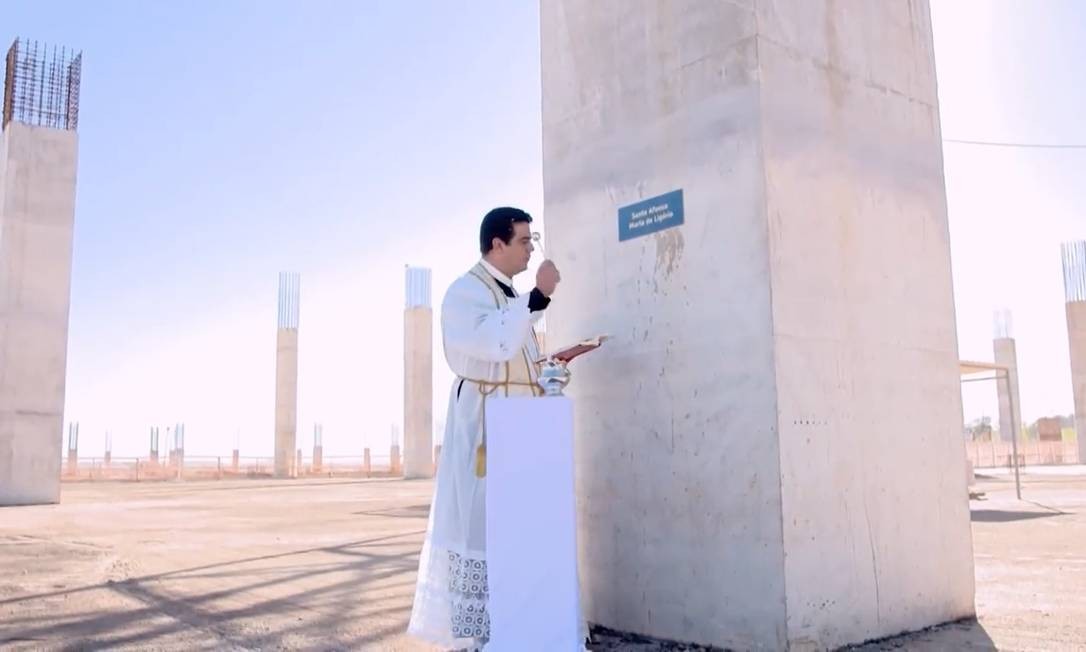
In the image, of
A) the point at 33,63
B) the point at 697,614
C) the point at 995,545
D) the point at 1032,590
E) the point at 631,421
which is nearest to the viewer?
the point at 697,614

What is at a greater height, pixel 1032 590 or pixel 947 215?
pixel 947 215

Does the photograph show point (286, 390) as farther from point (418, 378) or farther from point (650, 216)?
point (650, 216)

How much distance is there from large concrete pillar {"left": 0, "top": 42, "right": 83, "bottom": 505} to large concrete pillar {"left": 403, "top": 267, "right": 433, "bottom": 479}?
40.1ft

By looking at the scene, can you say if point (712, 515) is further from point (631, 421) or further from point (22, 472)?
point (22, 472)

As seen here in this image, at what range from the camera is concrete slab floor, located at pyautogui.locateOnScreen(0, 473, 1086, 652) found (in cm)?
298

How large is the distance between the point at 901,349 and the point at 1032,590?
151 cm

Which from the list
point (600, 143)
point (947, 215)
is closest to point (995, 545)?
point (947, 215)

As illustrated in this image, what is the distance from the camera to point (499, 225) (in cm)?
260

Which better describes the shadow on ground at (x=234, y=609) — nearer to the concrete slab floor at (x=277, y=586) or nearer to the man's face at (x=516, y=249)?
the concrete slab floor at (x=277, y=586)

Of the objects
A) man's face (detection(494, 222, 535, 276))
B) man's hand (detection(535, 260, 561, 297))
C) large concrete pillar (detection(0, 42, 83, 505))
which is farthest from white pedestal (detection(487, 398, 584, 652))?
large concrete pillar (detection(0, 42, 83, 505))

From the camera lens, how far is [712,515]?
2635 mm

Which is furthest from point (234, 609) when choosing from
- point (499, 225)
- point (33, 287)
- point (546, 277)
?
point (33, 287)

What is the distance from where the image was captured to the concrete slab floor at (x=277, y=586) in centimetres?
298

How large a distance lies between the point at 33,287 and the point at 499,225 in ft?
45.5
